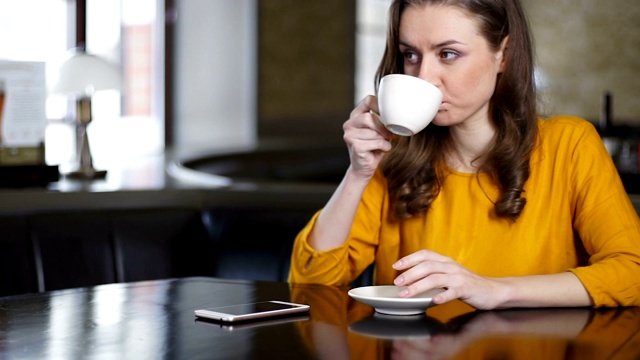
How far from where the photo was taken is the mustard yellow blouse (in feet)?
5.49

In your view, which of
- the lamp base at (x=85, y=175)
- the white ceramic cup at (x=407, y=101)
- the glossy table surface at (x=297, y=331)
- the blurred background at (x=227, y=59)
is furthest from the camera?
the blurred background at (x=227, y=59)

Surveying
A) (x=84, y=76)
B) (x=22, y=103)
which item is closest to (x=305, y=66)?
Answer: (x=84, y=76)

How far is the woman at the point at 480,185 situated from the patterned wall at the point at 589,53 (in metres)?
9.60

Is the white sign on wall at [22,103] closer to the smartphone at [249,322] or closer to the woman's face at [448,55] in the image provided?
the woman's face at [448,55]

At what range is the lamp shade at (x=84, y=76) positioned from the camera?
10.0ft

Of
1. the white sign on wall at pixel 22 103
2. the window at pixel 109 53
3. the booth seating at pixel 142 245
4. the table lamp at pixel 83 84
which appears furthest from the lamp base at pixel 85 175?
the window at pixel 109 53

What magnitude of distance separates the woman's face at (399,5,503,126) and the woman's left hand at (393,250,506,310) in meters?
0.34

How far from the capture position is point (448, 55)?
166 centimetres

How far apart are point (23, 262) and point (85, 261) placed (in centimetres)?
14

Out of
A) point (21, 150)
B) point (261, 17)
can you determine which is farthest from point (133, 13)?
point (21, 150)

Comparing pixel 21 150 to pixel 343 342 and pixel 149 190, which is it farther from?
pixel 343 342

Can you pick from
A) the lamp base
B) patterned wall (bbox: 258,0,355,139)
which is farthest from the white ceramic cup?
patterned wall (bbox: 258,0,355,139)

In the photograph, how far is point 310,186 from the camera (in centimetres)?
254

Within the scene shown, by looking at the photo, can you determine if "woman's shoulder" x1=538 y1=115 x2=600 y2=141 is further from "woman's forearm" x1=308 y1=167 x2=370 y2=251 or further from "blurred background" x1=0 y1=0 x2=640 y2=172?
"blurred background" x1=0 y1=0 x2=640 y2=172
